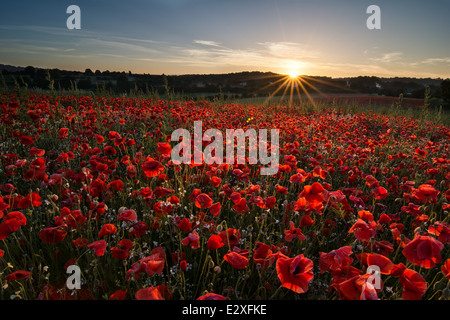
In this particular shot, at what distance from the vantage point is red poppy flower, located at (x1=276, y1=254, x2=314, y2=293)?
3.66ft

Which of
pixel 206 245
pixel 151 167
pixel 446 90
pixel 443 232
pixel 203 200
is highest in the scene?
pixel 446 90

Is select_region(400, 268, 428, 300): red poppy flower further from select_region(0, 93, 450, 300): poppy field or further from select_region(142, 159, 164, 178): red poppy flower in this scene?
select_region(142, 159, 164, 178): red poppy flower

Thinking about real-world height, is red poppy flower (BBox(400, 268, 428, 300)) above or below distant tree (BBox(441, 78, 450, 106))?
below

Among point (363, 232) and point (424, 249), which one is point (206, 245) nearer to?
point (363, 232)

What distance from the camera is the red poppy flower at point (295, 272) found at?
112 centimetres

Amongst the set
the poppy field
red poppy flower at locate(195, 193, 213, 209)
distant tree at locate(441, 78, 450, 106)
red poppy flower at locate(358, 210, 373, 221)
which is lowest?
the poppy field

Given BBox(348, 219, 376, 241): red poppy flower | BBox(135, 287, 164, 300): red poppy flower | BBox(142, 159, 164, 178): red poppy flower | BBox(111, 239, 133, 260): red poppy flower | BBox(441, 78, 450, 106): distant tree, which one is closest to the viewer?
BBox(135, 287, 164, 300): red poppy flower

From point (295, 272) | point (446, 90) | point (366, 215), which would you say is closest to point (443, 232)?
point (366, 215)

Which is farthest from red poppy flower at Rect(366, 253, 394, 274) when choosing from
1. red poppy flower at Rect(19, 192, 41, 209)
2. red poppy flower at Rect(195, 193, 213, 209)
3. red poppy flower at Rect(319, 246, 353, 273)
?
red poppy flower at Rect(19, 192, 41, 209)

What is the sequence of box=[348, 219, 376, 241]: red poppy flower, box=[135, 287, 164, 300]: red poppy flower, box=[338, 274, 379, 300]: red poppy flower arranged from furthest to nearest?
box=[348, 219, 376, 241]: red poppy flower, box=[338, 274, 379, 300]: red poppy flower, box=[135, 287, 164, 300]: red poppy flower

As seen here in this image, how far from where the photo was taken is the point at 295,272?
1.20 m

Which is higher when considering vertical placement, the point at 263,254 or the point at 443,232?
the point at 443,232

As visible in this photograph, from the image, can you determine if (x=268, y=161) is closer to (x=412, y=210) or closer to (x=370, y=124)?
(x=412, y=210)
